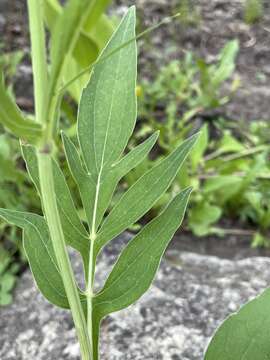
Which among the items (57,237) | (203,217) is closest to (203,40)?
(203,217)

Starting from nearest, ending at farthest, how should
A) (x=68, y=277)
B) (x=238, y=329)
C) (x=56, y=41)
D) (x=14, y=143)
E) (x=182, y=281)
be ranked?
Answer: (x=56, y=41) → (x=68, y=277) → (x=238, y=329) → (x=182, y=281) → (x=14, y=143)

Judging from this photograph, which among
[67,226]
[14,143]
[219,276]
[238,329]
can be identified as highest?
[67,226]

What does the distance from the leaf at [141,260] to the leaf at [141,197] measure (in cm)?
2

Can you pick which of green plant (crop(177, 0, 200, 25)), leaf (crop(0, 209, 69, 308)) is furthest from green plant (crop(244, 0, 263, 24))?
leaf (crop(0, 209, 69, 308))

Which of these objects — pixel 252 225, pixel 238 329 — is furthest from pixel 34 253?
pixel 252 225

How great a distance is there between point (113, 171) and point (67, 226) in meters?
0.08

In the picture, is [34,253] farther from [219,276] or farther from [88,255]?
[219,276]

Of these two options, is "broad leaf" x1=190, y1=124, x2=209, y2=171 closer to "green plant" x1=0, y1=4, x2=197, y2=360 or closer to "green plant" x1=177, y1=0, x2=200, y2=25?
"green plant" x1=0, y1=4, x2=197, y2=360

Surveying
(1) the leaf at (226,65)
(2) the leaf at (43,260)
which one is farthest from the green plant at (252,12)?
(2) the leaf at (43,260)

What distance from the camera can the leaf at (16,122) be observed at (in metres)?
0.46

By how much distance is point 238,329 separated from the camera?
666 mm

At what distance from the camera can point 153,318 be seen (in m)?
1.14

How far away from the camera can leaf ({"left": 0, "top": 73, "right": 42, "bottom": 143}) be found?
462mm

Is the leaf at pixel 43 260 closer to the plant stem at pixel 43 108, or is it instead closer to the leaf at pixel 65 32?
the plant stem at pixel 43 108
